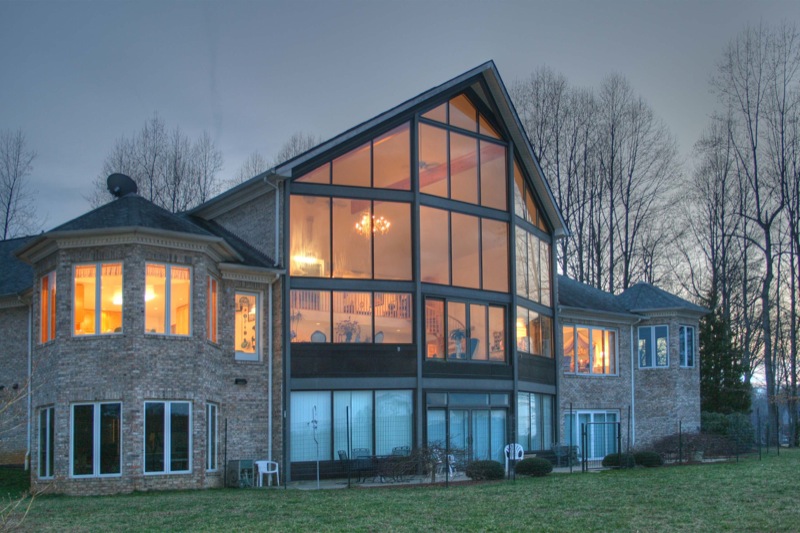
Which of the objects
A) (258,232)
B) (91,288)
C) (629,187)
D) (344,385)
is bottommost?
(344,385)

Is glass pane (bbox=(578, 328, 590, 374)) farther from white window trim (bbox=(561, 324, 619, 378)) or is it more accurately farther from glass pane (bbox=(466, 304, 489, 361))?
glass pane (bbox=(466, 304, 489, 361))

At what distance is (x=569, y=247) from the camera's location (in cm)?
4522

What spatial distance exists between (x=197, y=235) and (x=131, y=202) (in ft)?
6.47

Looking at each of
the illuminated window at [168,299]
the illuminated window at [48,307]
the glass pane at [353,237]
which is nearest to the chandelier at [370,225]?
the glass pane at [353,237]

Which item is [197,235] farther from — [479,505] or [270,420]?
[479,505]

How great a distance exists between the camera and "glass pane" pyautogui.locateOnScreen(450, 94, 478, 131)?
2744 cm

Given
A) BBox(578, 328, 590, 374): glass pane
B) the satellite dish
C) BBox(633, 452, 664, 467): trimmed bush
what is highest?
the satellite dish

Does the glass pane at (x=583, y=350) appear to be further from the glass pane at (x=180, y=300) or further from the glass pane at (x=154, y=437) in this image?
the glass pane at (x=154, y=437)

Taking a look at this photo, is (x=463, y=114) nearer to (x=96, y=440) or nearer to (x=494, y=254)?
(x=494, y=254)

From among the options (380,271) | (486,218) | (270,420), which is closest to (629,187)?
(486,218)

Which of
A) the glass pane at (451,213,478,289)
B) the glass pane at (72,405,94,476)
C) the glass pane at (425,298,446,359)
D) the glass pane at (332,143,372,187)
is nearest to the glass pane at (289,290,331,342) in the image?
the glass pane at (425,298,446,359)

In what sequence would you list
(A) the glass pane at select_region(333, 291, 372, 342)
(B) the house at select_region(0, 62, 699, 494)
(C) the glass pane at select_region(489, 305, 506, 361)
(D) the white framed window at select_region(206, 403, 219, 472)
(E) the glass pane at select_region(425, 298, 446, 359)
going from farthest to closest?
(C) the glass pane at select_region(489, 305, 506, 361)
(E) the glass pane at select_region(425, 298, 446, 359)
(A) the glass pane at select_region(333, 291, 372, 342)
(D) the white framed window at select_region(206, 403, 219, 472)
(B) the house at select_region(0, 62, 699, 494)

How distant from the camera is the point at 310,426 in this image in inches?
950

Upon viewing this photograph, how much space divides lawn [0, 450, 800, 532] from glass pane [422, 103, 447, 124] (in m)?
10.9
